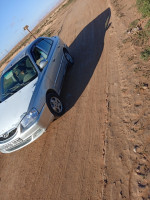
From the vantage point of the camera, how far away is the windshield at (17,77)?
5.40 metres

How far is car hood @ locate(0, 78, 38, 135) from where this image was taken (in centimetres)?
453

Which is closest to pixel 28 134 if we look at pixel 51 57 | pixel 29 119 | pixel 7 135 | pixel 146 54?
pixel 29 119

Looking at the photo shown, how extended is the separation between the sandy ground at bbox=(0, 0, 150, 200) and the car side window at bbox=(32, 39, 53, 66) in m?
1.44

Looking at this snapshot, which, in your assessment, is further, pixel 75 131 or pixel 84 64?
pixel 84 64

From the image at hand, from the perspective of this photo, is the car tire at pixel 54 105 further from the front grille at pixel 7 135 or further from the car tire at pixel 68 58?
the car tire at pixel 68 58

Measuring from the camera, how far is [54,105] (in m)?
5.17

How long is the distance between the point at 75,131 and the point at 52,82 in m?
1.77

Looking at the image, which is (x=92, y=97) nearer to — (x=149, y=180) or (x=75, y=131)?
(x=75, y=131)

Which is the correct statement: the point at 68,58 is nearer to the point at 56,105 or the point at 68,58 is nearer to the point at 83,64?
the point at 83,64

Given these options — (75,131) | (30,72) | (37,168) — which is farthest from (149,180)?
(30,72)

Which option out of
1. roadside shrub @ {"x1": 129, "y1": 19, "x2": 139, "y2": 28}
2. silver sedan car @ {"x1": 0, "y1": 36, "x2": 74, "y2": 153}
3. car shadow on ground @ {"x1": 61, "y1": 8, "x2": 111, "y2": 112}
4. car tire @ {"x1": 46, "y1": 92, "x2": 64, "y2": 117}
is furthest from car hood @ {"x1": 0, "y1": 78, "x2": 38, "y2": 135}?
roadside shrub @ {"x1": 129, "y1": 19, "x2": 139, "y2": 28}

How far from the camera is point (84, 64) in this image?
24.2ft

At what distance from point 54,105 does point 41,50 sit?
2.24 m

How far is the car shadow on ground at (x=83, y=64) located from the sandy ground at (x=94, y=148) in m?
0.05
